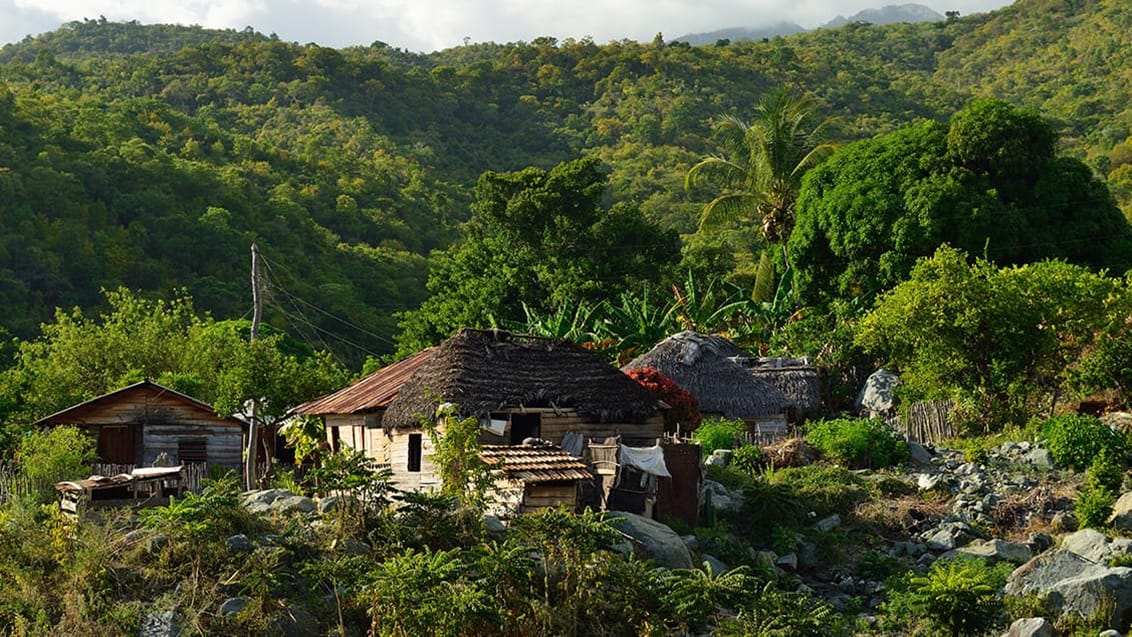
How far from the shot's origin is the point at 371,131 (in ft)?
249

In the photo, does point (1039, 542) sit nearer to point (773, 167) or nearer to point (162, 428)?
point (162, 428)

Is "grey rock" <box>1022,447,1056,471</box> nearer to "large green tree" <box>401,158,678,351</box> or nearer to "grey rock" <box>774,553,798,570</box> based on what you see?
"grey rock" <box>774,553,798,570</box>

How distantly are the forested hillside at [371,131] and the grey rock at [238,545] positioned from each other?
2962cm

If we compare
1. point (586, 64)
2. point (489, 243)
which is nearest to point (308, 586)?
point (489, 243)

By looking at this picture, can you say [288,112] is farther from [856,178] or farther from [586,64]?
[856,178]

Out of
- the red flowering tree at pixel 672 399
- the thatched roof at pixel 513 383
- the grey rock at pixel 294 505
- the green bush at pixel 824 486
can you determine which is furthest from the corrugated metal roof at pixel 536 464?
the red flowering tree at pixel 672 399

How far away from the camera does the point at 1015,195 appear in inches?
1415

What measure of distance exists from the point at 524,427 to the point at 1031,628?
10.3 m

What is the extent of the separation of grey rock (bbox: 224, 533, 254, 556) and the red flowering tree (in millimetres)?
11934

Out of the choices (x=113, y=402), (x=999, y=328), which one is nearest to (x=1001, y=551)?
(x=999, y=328)

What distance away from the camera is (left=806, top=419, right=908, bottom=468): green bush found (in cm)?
2592

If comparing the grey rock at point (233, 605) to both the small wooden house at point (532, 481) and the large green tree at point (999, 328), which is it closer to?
the small wooden house at point (532, 481)

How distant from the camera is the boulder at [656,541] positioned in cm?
1870

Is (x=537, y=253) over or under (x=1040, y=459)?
over
